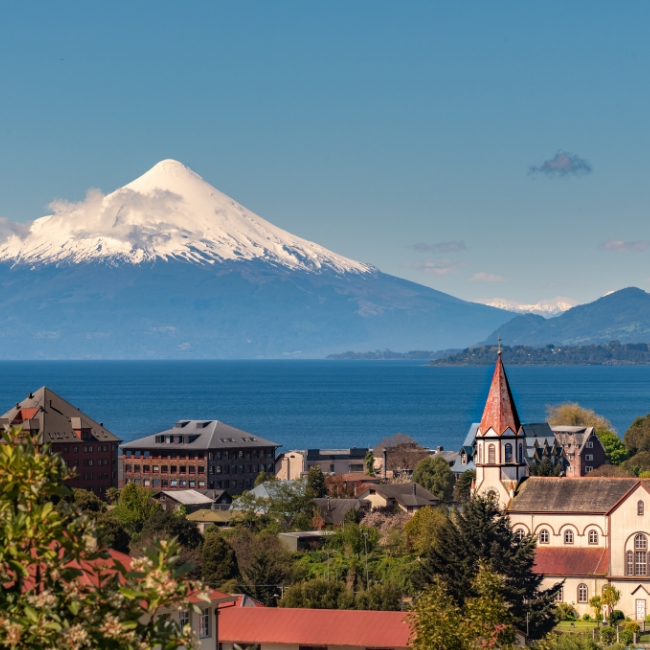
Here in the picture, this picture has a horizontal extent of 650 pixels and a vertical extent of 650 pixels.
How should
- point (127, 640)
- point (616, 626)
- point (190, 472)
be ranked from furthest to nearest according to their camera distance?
point (190, 472) < point (616, 626) < point (127, 640)

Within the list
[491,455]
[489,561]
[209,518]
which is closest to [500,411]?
[491,455]

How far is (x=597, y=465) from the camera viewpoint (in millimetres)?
125375

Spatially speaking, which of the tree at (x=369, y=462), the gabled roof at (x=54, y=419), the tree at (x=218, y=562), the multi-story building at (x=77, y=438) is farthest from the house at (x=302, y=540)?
the tree at (x=369, y=462)

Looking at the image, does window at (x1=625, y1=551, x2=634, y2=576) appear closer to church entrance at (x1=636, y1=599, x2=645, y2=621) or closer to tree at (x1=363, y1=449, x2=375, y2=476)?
church entrance at (x1=636, y1=599, x2=645, y2=621)

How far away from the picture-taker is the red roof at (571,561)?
2726 inches

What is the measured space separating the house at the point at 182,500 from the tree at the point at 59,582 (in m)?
81.3

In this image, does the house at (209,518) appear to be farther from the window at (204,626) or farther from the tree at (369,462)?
the window at (204,626)

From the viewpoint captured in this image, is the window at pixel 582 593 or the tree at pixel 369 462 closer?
the window at pixel 582 593

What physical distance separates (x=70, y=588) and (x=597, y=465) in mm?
115435

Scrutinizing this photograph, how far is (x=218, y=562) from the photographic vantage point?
65500 mm

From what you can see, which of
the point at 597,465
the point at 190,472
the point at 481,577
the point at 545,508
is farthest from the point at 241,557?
the point at 597,465

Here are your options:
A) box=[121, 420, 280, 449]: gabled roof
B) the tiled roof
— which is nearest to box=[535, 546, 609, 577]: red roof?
the tiled roof

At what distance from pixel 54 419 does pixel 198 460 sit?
15867 mm

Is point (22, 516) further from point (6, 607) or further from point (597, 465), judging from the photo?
point (597, 465)
